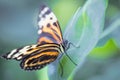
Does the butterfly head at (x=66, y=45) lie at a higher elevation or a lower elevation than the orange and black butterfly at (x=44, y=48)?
lower

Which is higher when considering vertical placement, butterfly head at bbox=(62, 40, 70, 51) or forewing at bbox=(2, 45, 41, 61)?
forewing at bbox=(2, 45, 41, 61)

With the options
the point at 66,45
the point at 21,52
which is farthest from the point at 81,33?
the point at 21,52

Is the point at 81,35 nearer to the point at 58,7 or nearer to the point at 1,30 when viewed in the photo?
the point at 58,7

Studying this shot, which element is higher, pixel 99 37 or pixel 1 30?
pixel 1 30

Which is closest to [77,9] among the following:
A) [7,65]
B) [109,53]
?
[109,53]
